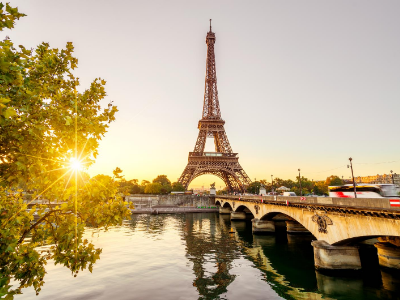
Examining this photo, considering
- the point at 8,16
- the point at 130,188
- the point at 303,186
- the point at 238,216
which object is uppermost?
the point at 303,186

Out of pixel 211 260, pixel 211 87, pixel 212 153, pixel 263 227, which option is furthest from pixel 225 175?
pixel 211 260

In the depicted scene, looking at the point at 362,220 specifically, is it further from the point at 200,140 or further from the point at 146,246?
the point at 200,140

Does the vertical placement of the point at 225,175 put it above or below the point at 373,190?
above

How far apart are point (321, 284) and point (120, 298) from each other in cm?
1276

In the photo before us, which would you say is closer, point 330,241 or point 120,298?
point 120,298

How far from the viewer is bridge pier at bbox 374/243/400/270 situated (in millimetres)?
17375

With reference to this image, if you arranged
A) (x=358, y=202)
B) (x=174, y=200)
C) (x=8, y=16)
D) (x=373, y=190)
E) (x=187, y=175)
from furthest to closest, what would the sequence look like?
(x=174, y=200), (x=187, y=175), (x=373, y=190), (x=358, y=202), (x=8, y=16)

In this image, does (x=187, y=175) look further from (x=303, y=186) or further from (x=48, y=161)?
(x=48, y=161)

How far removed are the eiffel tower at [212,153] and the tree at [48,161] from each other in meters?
70.3

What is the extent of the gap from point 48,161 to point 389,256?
23.9m

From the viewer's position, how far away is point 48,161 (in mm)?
5328

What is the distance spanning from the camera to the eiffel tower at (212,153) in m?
77.6

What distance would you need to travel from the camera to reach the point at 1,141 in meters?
→ 4.74

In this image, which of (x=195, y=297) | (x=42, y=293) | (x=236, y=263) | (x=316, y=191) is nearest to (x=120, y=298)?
(x=195, y=297)
